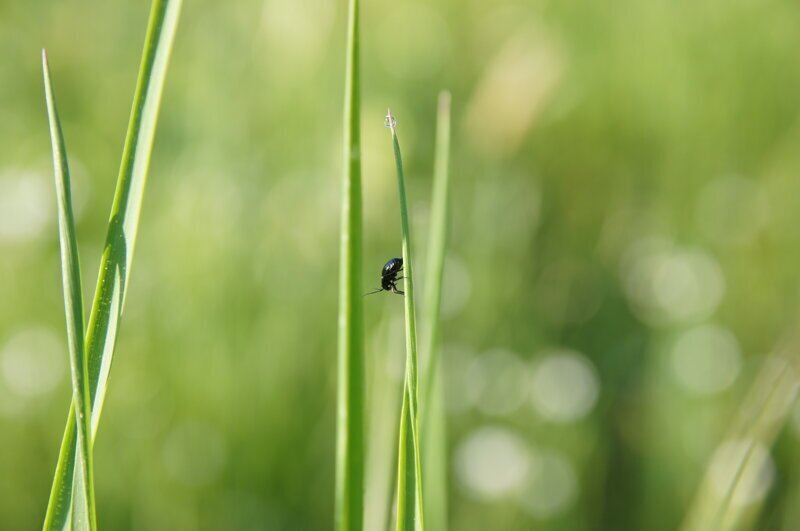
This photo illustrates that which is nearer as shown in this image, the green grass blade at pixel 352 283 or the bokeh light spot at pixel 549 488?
the green grass blade at pixel 352 283

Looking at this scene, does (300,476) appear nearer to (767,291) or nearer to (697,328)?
(697,328)

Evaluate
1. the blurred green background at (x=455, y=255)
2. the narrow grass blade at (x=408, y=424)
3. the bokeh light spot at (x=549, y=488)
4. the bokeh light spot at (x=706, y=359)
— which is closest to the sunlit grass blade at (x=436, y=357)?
the narrow grass blade at (x=408, y=424)

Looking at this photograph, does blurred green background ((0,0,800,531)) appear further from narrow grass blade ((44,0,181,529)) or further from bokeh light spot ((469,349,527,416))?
narrow grass blade ((44,0,181,529))

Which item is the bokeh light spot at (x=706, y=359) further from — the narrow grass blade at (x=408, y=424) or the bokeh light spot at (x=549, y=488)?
the narrow grass blade at (x=408, y=424)

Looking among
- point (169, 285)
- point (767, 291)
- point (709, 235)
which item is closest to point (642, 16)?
point (709, 235)

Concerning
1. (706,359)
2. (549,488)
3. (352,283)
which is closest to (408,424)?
Answer: (352,283)

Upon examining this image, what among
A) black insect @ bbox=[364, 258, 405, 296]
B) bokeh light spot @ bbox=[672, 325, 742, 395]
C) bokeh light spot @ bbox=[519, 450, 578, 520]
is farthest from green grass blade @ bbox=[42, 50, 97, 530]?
bokeh light spot @ bbox=[672, 325, 742, 395]
